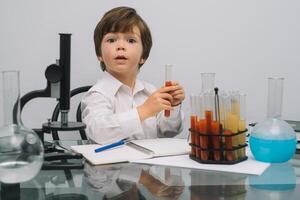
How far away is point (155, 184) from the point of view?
2.81 feet

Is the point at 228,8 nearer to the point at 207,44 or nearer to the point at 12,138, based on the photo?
the point at 207,44

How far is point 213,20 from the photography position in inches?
75.9

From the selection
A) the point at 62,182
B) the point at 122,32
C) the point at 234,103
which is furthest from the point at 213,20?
the point at 62,182

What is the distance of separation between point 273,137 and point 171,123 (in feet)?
1.65

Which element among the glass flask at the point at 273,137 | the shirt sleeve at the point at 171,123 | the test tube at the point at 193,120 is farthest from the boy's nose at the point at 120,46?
the glass flask at the point at 273,137

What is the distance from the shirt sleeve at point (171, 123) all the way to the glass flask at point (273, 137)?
45cm

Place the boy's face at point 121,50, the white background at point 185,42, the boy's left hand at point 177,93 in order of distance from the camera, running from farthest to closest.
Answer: the white background at point 185,42 → the boy's face at point 121,50 → the boy's left hand at point 177,93

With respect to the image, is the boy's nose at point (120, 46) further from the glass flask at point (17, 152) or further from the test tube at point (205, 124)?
the glass flask at point (17, 152)

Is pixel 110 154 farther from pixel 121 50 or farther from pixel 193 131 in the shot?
pixel 121 50

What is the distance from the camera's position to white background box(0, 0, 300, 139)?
1.85 metres

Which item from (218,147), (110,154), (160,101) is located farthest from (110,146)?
(218,147)

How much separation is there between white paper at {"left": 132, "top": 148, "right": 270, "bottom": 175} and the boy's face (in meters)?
0.41

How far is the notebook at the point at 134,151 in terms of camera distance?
1.04 metres

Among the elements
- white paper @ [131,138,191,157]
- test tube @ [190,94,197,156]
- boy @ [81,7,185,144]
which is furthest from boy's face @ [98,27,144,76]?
test tube @ [190,94,197,156]
